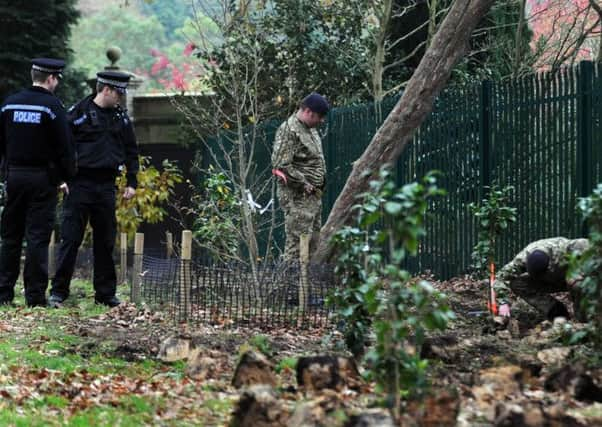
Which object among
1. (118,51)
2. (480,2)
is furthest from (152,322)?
(118,51)

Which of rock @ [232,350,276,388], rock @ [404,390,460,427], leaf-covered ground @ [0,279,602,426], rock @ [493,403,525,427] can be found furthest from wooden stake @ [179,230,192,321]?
rock @ [493,403,525,427]

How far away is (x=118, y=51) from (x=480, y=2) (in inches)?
439

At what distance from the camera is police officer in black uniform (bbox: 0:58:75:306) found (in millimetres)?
9906

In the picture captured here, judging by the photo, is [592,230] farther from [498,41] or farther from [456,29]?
[498,41]

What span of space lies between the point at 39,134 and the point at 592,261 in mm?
5726

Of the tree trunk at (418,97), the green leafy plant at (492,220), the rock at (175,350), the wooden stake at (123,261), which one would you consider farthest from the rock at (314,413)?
the wooden stake at (123,261)

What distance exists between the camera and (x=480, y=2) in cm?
991

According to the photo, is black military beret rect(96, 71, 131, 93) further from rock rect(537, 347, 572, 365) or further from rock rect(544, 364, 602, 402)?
rock rect(544, 364, 602, 402)

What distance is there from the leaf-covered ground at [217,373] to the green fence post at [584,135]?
6.37 ft

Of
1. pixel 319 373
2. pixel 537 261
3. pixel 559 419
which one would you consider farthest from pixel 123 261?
pixel 559 419

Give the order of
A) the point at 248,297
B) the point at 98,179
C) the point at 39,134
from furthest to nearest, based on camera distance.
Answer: the point at 98,179 < the point at 39,134 < the point at 248,297

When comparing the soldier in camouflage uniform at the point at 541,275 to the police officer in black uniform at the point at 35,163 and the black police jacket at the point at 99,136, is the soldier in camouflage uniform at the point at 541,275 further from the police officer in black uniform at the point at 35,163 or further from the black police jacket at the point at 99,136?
the police officer in black uniform at the point at 35,163

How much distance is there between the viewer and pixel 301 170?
1065 cm

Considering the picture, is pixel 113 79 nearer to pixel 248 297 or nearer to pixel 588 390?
pixel 248 297
